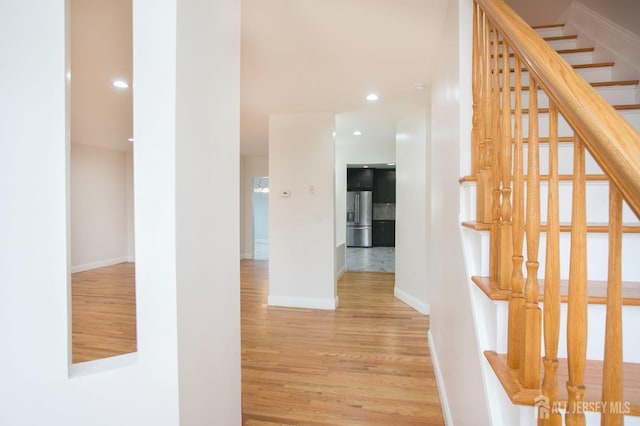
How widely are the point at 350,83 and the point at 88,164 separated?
6404 mm

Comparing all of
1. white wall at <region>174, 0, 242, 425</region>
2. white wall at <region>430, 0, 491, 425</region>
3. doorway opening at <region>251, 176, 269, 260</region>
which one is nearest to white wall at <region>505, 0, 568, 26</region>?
white wall at <region>430, 0, 491, 425</region>

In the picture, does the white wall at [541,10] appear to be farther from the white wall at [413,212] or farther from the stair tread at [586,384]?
the stair tread at [586,384]

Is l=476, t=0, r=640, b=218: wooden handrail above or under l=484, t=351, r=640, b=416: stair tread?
above

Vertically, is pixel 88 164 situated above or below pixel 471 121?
above

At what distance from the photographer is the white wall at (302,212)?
4.04 m

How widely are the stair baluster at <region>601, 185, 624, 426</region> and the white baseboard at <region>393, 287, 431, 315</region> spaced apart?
3216 mm

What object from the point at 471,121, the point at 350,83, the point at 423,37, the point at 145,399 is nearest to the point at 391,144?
the point at 350,83

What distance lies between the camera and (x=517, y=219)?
3.03ft

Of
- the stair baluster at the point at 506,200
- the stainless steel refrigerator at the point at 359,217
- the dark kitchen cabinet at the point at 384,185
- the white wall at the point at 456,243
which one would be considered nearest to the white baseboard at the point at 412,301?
the white wall at the point at 456,243

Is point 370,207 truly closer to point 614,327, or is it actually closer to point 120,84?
point 120,84

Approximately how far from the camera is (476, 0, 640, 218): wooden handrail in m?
0.47

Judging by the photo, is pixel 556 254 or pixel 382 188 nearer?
pixel 556 254

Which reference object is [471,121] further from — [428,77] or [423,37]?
[428,77]

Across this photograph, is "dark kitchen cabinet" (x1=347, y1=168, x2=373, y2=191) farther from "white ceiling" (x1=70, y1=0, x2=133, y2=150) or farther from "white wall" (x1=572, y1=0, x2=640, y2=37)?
"white wall" (x1=572, y1=0, x2=640, y2=37)
